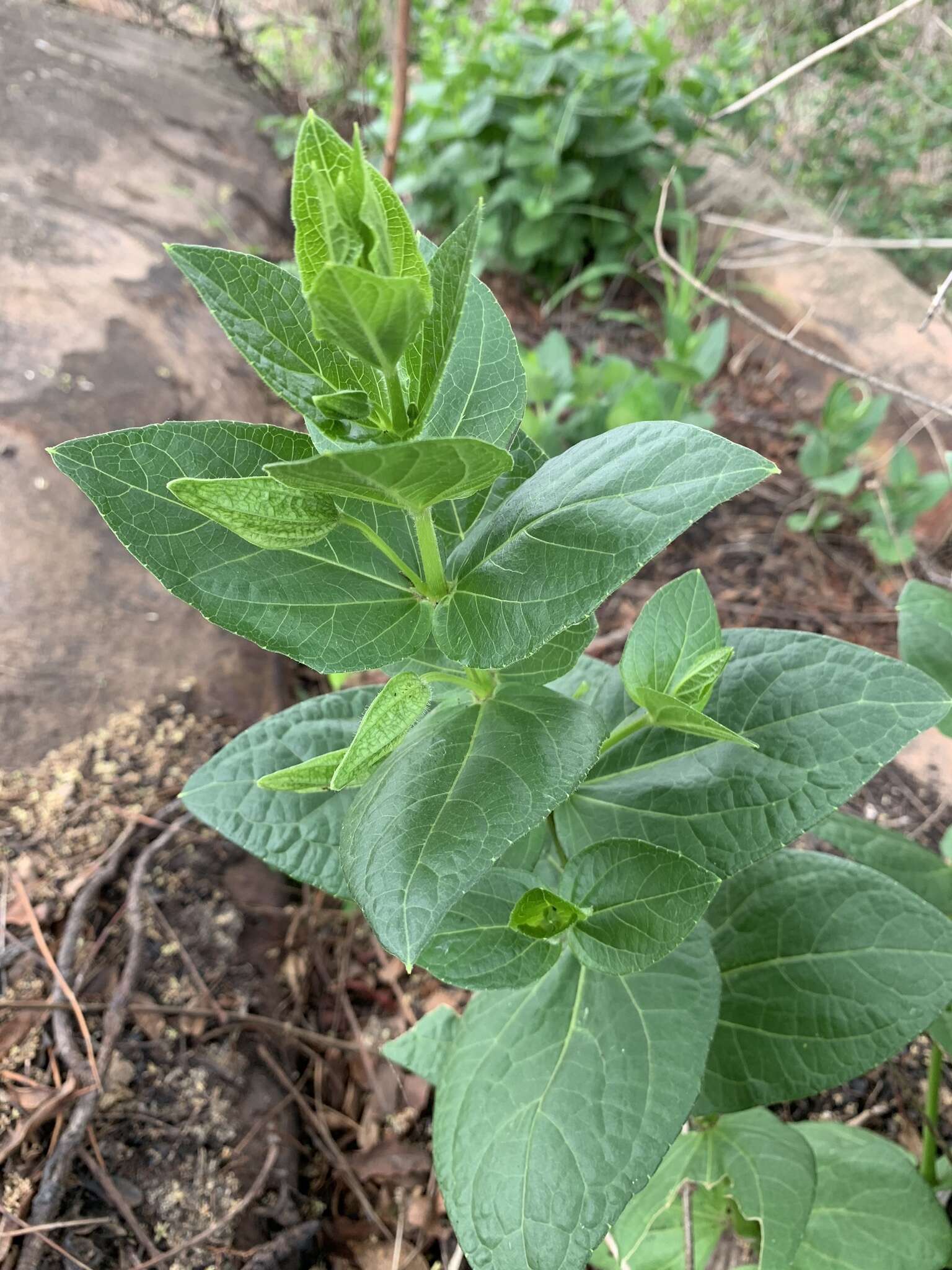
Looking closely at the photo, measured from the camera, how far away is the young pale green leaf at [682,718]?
0.87 meters

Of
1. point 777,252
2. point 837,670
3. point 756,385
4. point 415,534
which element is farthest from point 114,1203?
point 777,252

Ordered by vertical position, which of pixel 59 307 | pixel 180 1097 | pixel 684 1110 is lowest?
pixel 180 1097

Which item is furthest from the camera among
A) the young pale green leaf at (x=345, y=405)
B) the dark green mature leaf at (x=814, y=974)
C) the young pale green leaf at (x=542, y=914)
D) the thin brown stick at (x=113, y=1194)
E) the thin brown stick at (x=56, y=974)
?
the thin brown stick at (x=56, y=974)

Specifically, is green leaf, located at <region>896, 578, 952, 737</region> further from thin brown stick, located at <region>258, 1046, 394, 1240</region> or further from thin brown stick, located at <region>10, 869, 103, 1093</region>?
thin brown stick, located at <region>10, 869, 103, 1093</region>

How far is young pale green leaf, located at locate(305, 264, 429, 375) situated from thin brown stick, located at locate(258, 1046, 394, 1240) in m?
1.62

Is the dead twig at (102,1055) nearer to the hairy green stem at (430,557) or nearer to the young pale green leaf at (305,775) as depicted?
the young pale green leaf at (305,775)

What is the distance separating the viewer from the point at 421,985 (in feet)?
6.51

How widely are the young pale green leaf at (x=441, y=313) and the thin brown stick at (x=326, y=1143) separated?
1564mm

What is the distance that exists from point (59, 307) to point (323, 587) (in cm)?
271

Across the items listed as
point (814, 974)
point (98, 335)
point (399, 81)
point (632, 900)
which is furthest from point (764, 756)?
point (399, 81)

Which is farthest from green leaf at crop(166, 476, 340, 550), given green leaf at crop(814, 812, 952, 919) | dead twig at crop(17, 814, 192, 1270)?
dead twig at crop(17, 814, 192, 1270)

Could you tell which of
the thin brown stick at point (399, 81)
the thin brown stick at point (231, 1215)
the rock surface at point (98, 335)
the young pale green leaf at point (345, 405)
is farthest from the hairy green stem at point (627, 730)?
the thin brown stick at point (399, 81)

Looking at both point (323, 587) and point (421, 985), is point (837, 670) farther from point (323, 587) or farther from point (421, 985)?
point (421, 985)

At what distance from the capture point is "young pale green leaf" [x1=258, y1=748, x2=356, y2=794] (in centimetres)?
89
